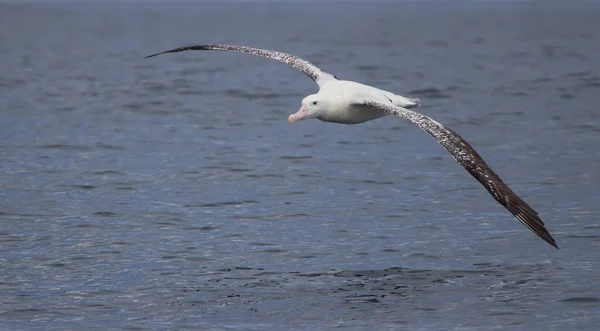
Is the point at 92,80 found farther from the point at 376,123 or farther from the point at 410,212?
the point at 410,212

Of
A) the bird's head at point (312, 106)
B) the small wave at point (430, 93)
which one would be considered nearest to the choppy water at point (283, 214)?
the small wave at point (430, 93)

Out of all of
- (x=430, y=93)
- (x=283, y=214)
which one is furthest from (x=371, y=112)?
(x=430, y=93)

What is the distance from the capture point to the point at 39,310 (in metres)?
14.0

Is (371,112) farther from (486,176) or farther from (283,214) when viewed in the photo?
(486,176)

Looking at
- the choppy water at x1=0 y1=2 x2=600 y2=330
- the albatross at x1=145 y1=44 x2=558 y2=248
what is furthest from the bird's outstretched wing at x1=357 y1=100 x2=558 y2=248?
the choppy water at x1=0 y1=2 x2=600 y2=330

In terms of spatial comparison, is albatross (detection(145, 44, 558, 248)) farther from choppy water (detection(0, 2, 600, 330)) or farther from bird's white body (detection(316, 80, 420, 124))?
choppy water (detection(0, 2, 600, 330))

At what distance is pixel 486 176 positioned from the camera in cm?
1415

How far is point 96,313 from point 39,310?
715 mm

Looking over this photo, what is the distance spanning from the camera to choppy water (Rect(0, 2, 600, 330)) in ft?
46.3

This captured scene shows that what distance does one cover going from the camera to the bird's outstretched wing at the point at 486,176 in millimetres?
13500

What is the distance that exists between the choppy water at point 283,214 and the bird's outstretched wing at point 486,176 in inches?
43.2

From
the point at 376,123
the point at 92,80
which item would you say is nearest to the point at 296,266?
the point at 376,123

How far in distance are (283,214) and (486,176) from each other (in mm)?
5554

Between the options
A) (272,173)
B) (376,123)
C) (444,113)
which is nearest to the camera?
(272,173)
